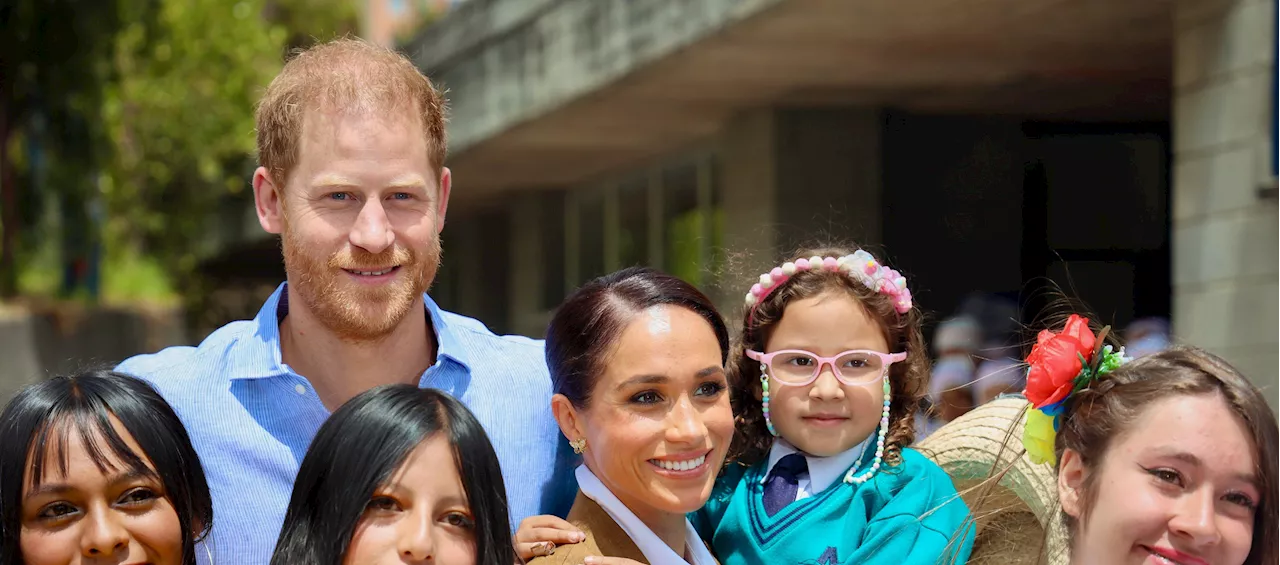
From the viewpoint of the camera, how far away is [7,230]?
47.8 ft

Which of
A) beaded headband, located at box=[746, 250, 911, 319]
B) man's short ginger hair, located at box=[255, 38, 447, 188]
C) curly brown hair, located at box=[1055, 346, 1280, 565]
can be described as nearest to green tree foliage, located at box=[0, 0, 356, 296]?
man's short ginger hair, located at box=[255, 38, 447, 188]

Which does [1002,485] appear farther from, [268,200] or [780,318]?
[268,200]

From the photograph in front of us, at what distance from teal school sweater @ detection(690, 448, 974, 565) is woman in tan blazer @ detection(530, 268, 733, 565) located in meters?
0.31

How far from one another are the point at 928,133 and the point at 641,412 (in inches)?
320

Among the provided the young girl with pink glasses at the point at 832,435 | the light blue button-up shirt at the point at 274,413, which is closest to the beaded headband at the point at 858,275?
the young girl with pink glasses at the point at 832,435

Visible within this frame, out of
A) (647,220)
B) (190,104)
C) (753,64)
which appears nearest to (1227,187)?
(753,64)

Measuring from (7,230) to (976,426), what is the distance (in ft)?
42.6

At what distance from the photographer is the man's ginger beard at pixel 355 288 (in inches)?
131

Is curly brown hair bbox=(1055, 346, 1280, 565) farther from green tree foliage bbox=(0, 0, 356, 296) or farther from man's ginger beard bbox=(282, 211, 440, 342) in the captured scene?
green tree foliage bbox=(0, 0, 356, 296)

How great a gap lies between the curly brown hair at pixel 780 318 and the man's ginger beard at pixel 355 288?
31.9 inches

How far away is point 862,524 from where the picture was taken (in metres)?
3.36

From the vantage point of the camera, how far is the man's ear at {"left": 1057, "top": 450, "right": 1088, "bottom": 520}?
295 cm

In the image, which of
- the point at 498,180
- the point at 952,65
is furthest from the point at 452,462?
the point at 498,180

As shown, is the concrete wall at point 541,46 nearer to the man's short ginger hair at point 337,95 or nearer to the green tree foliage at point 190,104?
the green tree foliage at point 190,104
